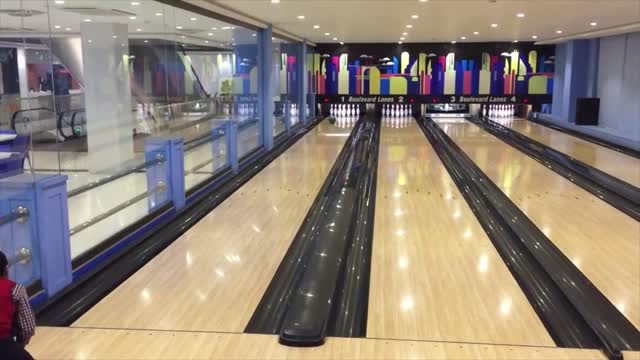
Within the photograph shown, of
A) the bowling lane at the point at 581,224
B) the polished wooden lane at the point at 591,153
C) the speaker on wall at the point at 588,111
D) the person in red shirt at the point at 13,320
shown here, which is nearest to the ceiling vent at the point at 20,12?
the person in red shirt at the point at 13,320

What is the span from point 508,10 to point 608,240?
16.3 ft

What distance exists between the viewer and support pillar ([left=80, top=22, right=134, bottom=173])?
8.96 metres

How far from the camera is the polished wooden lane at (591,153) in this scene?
1083cm

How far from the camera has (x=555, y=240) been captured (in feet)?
22.0

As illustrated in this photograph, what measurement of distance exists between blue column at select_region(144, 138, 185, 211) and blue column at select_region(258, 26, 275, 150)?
5.44 meters

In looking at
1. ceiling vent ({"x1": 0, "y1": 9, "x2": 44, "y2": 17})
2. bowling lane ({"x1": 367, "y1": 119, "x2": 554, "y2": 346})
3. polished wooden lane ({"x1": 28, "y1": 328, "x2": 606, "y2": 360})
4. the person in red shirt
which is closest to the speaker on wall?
bowling lane ({"x1": 367, "y1": 119, "x2": 554, "y2": 346})

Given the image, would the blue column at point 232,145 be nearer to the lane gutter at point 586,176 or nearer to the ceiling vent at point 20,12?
the ceiling vent at point 20,12

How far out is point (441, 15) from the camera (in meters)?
11.1

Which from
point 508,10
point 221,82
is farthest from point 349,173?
point 508,10

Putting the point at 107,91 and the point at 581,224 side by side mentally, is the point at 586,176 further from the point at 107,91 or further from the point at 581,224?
the point at 107,91

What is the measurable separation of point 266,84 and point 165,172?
19.5 ft

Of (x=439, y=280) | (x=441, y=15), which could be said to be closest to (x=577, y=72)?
(x=441, y=15)

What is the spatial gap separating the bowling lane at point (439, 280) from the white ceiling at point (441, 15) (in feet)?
9.32

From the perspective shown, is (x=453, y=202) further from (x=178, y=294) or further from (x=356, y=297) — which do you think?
(x=178, y=294)
